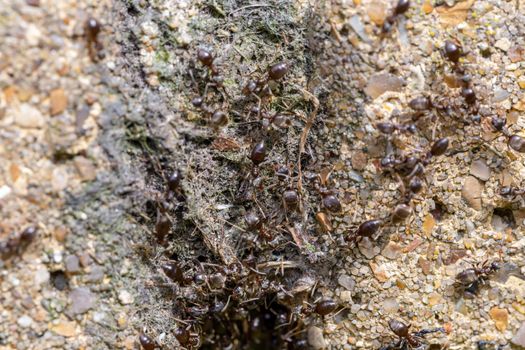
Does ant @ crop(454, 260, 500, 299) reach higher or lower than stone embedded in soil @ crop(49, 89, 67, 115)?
lower

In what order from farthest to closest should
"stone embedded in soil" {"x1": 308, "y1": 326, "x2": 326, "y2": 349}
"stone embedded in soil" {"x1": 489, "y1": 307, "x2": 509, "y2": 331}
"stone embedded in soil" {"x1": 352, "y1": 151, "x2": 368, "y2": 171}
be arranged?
"stone embedded in soil" {"x1": 308, "y1": 326, "x2": 326, "y2": 349}, "stone embedded in soil" {"x1": 489, "y1": 307, "x2": 509, "y2": 331}, "stone embedded in soil" {"x1": 352, "y1": 151, "x2": 368, "y2": 171}

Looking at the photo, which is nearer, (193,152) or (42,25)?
(42,25)

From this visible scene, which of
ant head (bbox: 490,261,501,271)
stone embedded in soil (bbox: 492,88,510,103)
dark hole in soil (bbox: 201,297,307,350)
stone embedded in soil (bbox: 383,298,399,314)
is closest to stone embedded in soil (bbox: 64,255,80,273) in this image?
dark hole in soil (bbox: 201,297,307,350)

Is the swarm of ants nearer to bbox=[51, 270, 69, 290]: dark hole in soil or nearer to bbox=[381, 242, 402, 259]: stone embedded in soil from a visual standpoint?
bbox=[381, 242, 402, 259]: stone embedded in soil

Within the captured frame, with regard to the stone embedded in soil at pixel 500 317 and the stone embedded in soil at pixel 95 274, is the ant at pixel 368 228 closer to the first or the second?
the stone embedded in soil at pixel 500 317

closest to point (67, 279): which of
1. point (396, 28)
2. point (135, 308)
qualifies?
point (135, 308)

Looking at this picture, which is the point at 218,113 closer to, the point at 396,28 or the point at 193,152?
the point at 193,152

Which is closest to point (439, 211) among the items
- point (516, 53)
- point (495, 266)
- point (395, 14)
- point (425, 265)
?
point (425, 265)
